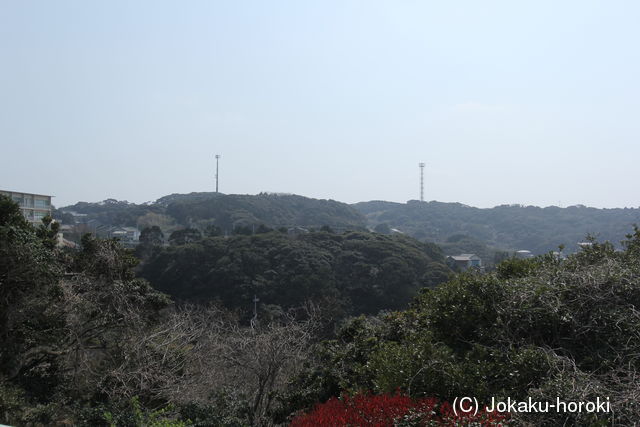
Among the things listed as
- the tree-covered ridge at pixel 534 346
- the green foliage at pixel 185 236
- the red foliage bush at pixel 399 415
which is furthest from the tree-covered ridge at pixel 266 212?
the red foliage bush at pixel 399 415

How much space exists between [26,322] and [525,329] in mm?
8778

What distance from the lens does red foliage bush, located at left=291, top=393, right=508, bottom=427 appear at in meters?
3.84

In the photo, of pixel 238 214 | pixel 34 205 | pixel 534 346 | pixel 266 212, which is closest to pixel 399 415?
pixel 534 346

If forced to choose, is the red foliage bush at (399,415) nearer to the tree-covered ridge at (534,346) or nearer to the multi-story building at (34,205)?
the tree-covered ridge at (534,346)

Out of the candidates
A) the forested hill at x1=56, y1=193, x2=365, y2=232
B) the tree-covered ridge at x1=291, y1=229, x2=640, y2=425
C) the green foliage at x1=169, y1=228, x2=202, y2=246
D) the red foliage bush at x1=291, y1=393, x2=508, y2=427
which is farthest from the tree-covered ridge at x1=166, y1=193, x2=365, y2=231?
the red foliage bush at x1=291, y1=393, x2=508, y2=427

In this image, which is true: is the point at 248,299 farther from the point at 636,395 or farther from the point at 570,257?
the point at 636,395

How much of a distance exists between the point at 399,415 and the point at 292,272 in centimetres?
3545

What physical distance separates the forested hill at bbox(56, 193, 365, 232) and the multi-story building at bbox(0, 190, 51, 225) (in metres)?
28.0

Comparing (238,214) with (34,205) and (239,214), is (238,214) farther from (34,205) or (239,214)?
(34,205)

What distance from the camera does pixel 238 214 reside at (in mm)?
88062

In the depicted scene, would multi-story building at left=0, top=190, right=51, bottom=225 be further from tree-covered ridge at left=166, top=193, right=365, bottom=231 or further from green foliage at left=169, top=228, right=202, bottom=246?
tree-covered ridge at left=166, top=193, right=365, bottom=231

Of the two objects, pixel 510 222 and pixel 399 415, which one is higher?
pixel 510 222

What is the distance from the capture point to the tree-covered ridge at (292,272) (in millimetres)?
36844

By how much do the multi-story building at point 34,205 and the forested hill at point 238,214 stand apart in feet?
92.0
